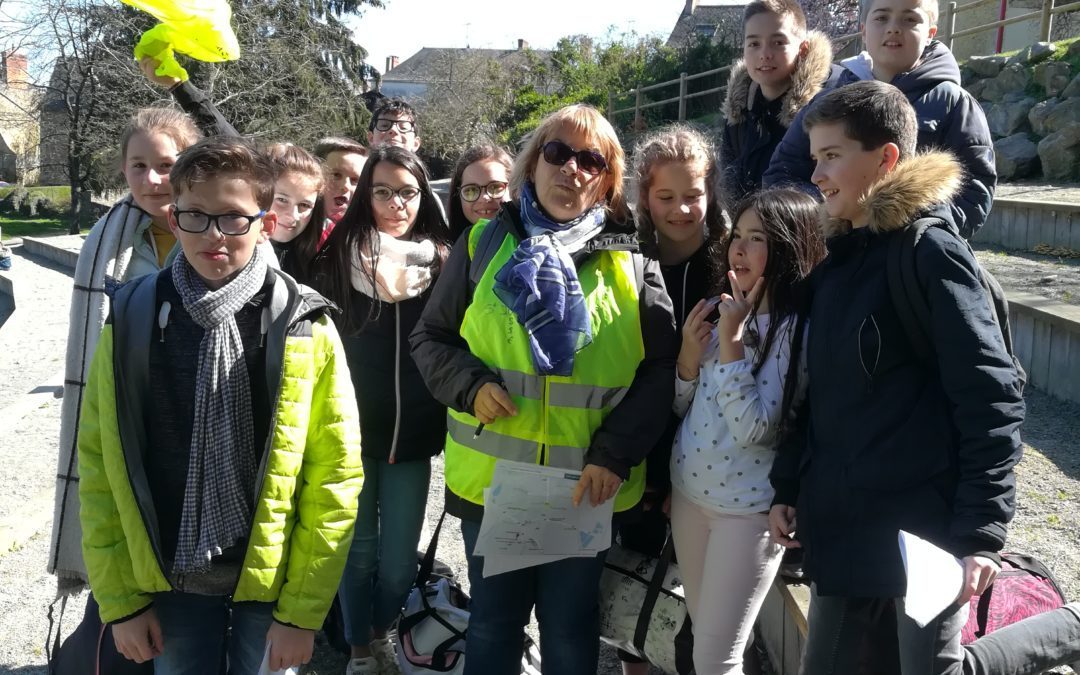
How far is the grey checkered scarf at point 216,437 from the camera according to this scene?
2139 mm

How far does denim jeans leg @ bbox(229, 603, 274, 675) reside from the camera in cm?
225

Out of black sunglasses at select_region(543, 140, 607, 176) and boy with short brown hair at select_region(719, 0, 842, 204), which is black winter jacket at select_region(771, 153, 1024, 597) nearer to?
black sunglasses at select_region(543, 140, 607, 176)

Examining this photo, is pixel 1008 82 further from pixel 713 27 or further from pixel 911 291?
pixel 713 27

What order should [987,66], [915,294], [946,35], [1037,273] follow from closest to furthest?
[915,294]
[1037,273]
[987,66]
[946,35]

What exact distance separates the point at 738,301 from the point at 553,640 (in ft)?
3.69

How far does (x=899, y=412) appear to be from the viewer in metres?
2.05

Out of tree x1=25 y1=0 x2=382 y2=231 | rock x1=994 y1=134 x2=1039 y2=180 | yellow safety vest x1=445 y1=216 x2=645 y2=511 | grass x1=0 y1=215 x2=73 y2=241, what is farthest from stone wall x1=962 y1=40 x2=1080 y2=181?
grass x1=0 y1=215 x2=73 y2=241

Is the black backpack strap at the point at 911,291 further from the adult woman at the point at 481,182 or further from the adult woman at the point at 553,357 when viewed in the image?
the adult woman at the point at 481,182

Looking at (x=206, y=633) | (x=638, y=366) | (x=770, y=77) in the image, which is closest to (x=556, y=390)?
(x=638, y=366)

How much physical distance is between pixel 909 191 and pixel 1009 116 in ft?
37.8

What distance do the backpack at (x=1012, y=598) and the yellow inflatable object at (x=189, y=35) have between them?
9.80ft

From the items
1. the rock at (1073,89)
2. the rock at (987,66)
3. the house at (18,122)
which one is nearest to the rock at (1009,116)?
the rock at (1073,89)

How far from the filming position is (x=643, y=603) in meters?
2.71

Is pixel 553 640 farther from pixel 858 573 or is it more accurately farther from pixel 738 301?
pixel 738 301
